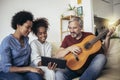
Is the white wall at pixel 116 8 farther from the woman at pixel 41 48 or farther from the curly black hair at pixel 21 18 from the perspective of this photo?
the curly black hair at pixel 21 18

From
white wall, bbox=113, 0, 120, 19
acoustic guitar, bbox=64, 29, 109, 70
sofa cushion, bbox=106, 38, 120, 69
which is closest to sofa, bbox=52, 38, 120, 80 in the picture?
sofa cushion, bbox=106, 38, 120, 69

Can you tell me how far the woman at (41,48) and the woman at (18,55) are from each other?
0.16 feet

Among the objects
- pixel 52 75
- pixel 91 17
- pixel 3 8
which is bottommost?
pixel 52 75

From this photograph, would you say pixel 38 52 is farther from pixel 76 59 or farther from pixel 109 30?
pixel 109 30

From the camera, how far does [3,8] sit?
8.62 ft

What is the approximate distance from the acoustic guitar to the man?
0.08 feet

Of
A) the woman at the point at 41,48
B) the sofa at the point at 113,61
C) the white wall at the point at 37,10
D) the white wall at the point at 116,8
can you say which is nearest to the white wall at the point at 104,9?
the white wall at the point at 116,8

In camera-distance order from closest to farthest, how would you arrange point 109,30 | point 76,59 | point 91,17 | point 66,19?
point 76,59 → point 109,30 → point 91,17 → point 66,19

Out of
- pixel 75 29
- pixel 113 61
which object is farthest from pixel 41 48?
pixel 113 61

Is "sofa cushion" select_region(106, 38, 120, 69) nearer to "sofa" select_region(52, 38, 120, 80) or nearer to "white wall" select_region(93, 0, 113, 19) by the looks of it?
"sofa" select_region(52, 38, 120, 80)

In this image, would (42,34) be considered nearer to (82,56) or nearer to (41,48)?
(41,48)

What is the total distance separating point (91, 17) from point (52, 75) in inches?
49.2

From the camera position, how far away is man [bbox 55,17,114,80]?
140cm

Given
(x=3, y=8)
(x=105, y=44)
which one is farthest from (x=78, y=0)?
(x=105, y=44)
